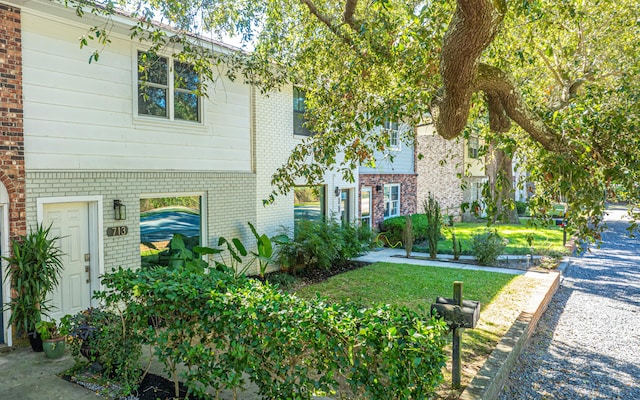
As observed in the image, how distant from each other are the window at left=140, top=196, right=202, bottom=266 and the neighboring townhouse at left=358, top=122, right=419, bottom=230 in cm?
698

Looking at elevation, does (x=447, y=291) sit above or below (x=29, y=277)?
below

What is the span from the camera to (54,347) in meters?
6.30

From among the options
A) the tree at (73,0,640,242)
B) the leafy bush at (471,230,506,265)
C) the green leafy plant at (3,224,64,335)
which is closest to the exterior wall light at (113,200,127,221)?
the green leafy plant at (3,224,64,335)

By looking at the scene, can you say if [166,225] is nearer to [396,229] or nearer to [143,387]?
[143,387]

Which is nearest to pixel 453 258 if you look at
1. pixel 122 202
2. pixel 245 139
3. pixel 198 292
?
pixel 245 139

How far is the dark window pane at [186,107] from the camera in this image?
9539mm

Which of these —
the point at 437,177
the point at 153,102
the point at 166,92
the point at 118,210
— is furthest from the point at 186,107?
the point at 437,177

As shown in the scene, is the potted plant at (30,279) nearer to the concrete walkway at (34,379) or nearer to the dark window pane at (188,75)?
the concrete walkway at (34,379)

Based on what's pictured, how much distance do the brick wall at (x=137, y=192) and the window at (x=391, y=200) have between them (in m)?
8.22

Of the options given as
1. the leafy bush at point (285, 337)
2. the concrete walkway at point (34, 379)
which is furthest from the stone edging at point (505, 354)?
the concrete walkway at point (34, 379)

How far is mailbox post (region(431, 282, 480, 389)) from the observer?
5.03 metres

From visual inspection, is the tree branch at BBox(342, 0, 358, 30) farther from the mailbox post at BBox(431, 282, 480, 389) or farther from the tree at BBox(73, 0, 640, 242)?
the mailbox post at BBox(431, 282, 480, 389)

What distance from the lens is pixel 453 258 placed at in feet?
48.0

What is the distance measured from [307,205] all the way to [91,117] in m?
7.15
